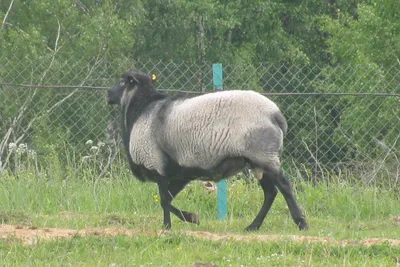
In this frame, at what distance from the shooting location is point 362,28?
2488cm

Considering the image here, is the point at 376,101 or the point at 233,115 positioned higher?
→ the point at 233,115

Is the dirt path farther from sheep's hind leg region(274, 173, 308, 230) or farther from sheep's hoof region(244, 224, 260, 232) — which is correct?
sheep's hind leg region(274, 173, 308, 230)

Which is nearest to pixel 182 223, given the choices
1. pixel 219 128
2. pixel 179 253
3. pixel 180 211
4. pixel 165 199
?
pixel 180 211

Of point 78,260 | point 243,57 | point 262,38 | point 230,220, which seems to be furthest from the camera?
point 262,38

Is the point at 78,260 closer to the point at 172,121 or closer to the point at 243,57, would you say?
the point at 172,121

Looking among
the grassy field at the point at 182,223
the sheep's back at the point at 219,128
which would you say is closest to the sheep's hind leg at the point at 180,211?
the grassy field at the point at 182,223

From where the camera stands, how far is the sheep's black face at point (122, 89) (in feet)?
34.9

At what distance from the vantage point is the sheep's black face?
34.9 feet

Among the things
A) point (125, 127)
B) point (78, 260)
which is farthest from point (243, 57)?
point (78, 260)

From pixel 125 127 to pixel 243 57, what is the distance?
20567 mm

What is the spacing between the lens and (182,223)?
10352mm

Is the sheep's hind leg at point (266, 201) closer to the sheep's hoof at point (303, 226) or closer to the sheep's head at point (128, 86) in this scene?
the sheep's hoof at point (303, 226)

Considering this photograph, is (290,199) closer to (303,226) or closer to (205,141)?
(303,226)

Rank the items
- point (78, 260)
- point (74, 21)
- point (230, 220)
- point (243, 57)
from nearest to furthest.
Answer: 1. point (78, 260)
2. point (230, 220)
3. point (74, 21)
4. point (243, 57)
